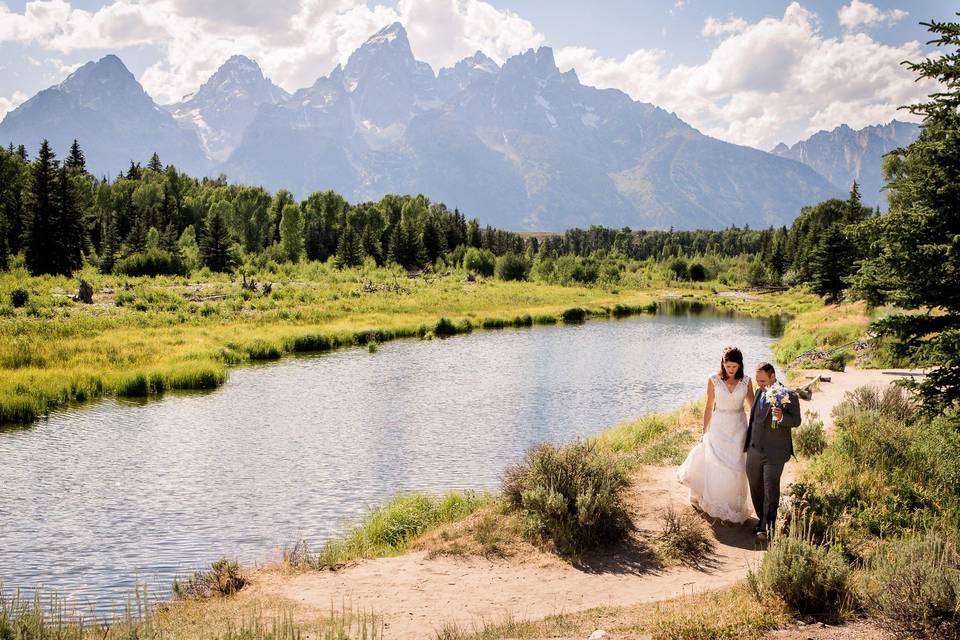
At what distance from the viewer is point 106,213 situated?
365 feet

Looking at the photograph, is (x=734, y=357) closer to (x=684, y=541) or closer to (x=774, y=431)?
(x=774, y=431)

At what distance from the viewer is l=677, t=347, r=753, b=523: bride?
11.2 meters

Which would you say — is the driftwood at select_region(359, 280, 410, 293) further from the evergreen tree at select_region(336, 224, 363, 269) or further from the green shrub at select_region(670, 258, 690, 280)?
the green shrub at select_region(670, 258, 690, 280)

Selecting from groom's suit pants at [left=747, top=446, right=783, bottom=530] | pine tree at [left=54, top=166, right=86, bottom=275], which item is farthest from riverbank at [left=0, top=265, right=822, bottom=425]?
groom's suit pants at [left=747, top=446, right=783, bottom=530]

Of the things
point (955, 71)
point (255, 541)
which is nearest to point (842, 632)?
point (955, 71)

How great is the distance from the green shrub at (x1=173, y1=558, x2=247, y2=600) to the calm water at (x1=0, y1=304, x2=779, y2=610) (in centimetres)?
97

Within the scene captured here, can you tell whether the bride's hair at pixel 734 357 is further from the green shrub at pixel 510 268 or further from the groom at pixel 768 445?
the green shrub at pixel 510 268

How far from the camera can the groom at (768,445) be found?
10500 millimetres

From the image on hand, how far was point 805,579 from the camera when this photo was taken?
791 centimetres

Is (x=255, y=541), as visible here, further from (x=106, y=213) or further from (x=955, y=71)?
(x=106, y=213)

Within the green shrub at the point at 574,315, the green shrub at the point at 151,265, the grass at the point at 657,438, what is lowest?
the grass at the point at 657,438

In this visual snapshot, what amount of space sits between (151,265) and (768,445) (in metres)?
75.1

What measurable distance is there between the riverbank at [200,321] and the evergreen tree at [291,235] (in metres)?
19.3

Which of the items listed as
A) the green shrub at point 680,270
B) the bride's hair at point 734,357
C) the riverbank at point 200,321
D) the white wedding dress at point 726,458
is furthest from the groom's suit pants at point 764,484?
the green shrub at point 680,270
